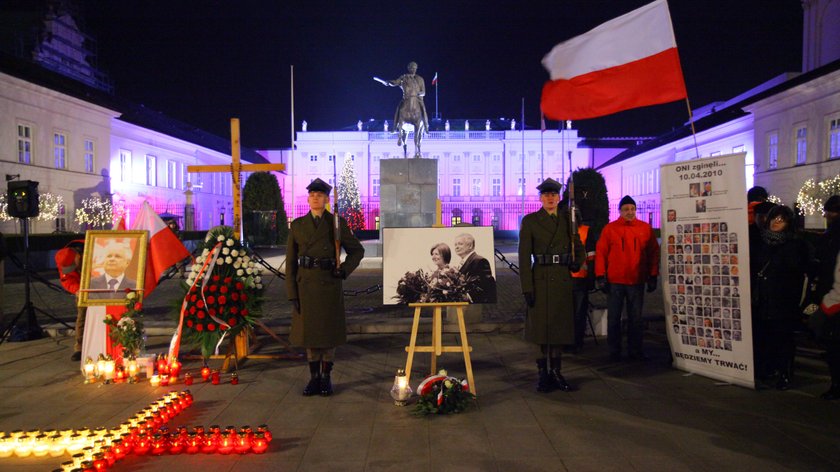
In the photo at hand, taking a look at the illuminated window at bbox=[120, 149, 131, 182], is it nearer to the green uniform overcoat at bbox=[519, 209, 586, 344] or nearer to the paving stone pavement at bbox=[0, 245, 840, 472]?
the paving stone pavement at bbox=[0, 245, 840, 472]

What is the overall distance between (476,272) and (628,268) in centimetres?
224

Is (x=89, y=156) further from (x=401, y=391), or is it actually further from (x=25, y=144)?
(x=401, y=391)

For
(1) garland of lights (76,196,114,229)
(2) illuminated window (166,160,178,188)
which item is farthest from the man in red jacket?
(2) illuminated window (166,160,178,188)

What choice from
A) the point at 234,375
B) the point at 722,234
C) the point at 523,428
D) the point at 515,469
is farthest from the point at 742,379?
the point at 234,375

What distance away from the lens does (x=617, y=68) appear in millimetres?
6684

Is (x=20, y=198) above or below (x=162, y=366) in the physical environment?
above

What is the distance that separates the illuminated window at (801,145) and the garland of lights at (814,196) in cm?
365

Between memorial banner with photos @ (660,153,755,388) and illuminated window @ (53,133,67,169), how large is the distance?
32.5 metres

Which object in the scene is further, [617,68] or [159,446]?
[617,68]

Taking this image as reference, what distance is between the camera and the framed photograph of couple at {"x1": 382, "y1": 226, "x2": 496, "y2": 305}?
6.23 metres

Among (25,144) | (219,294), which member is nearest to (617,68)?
(219,294)

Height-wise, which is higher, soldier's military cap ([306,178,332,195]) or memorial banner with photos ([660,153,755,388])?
soldier's military cap ([306,178,332,195])

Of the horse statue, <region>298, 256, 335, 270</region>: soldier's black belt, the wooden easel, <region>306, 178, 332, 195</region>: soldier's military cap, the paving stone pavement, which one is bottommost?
the paving stone pavement

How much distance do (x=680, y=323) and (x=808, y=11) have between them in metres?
44.7
